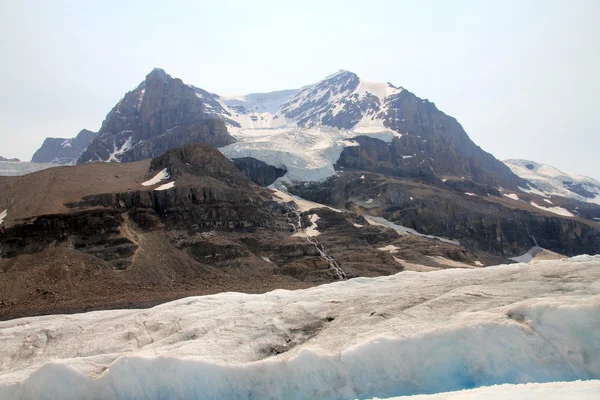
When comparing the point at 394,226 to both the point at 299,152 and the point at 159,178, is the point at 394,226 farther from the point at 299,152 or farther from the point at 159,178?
the point at 159,178

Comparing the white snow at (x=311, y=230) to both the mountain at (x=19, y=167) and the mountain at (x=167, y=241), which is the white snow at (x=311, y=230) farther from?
the mountain at (x=19, y=167)

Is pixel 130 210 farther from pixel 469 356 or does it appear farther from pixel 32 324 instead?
pixel 469 356

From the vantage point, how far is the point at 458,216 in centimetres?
10900

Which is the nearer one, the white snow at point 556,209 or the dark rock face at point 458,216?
the dark rock face at point 458,216

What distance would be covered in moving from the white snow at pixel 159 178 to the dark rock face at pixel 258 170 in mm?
38741

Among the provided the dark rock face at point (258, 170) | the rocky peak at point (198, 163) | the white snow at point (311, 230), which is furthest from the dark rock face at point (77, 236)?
the dark rock face at point (258, 170)

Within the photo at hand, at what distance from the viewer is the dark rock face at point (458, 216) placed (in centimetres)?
10594

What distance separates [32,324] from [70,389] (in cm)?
2011

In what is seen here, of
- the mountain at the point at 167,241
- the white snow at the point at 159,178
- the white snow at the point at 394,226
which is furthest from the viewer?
the white snow at the point at 394,226

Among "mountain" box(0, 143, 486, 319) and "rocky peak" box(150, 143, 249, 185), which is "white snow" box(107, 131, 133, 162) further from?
"rocky peak" box(150, 143, 249, 185)

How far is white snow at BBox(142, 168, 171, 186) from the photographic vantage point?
3190 inches

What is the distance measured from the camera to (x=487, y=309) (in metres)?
16.4

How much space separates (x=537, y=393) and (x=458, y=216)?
104686 millimetres

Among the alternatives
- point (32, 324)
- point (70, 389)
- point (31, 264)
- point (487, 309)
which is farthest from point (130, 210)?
point (487, 309)
